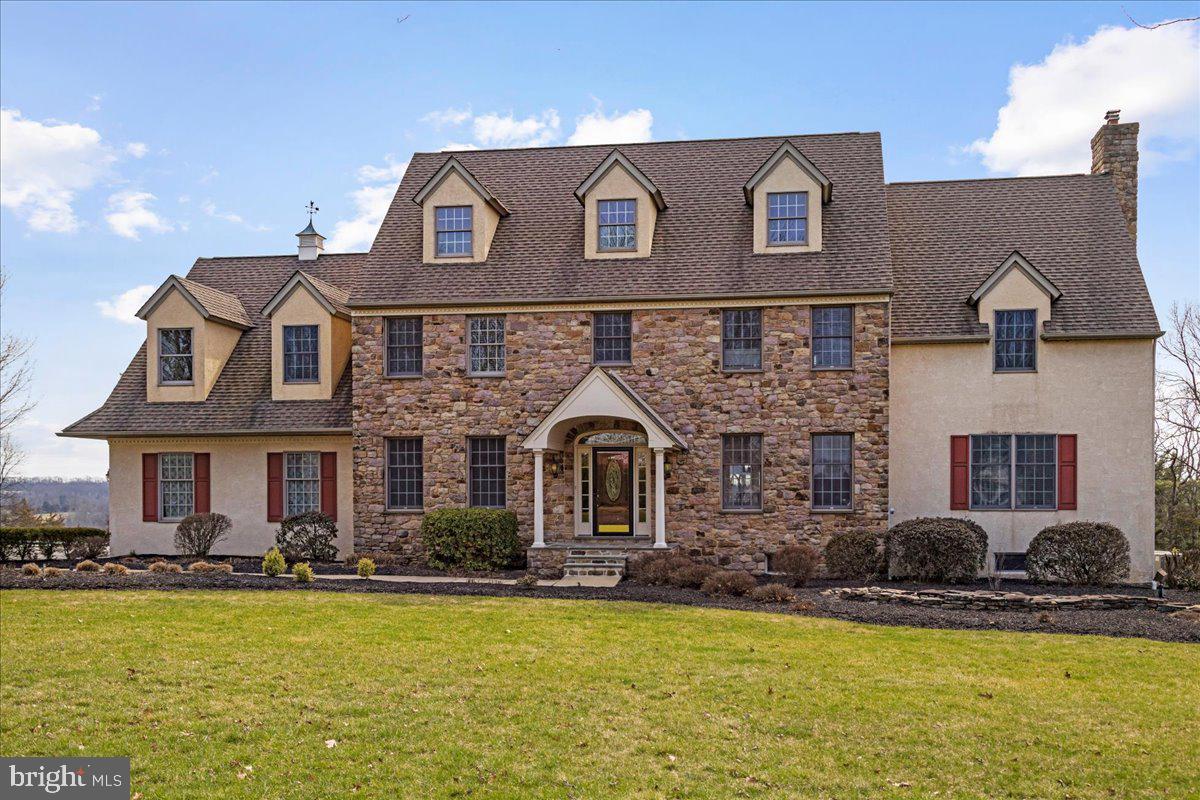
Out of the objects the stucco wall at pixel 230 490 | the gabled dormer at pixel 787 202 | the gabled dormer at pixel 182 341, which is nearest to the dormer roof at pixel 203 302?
the gabled dormer at pixel 182 341

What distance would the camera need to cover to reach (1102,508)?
795 inches

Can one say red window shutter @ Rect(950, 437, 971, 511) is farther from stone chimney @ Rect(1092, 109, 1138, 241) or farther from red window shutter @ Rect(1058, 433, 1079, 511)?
stone chimney @ Rect(1092, 109, 1138, 241)

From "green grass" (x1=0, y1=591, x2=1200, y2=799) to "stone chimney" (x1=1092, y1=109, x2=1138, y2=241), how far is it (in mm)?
14774

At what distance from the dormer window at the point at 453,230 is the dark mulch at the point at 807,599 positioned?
28.2 feet

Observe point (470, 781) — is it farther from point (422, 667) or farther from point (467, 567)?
point (467, 567)

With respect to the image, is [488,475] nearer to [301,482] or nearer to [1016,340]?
[301,482]

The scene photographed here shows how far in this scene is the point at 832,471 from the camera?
20.3 metres

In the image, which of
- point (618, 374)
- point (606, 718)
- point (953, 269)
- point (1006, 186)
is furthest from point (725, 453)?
point (606, 718)

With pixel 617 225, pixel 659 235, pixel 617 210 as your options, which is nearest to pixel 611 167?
pixel 617 210

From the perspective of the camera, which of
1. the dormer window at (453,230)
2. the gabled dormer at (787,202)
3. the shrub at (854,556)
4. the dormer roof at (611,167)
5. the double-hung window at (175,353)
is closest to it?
the shrub at (854,556)

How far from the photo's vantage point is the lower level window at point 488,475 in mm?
21562

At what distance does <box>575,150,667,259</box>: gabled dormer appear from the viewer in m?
21.6

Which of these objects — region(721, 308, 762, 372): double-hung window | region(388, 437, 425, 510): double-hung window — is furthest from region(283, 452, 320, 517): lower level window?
region(721, 308, 762, 372): double-hung window

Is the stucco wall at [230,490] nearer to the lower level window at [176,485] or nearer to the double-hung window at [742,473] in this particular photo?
the lower level window at [176,485]
